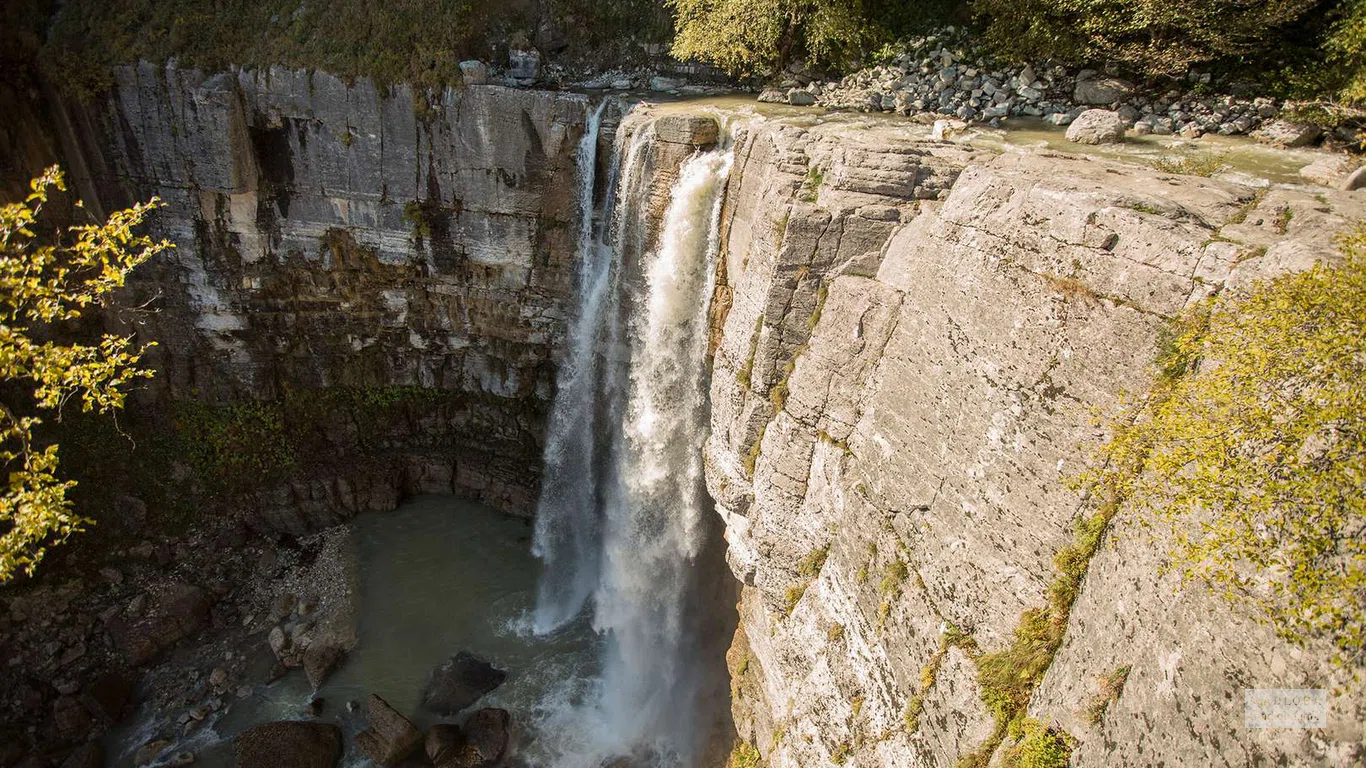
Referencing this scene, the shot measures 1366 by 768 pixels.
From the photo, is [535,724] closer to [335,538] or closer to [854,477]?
[335,538]

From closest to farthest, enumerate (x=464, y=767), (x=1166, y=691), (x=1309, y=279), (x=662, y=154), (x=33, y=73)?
(x=1309, y=279)
(x=1166, y=691)
(x=662, y=154)
(x=464, y=767)
(x=33, y=73)

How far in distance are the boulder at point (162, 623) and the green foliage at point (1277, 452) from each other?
71.0 ft

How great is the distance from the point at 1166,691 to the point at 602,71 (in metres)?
18.6

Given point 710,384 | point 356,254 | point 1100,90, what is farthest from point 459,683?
point 1100,90

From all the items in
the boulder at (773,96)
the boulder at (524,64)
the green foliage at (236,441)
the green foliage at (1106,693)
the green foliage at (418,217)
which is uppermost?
the boulder at (524,64)

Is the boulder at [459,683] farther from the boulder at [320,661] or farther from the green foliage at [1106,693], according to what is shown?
the green foliage at [1106,693]

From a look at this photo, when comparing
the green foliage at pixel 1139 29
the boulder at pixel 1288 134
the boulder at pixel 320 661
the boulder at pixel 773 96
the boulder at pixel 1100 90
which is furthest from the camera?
the boulder at pixel 320 661

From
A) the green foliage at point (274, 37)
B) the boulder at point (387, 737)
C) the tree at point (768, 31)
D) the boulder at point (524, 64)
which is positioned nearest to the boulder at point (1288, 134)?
the tree at point (768, 31)

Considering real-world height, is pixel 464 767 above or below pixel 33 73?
below

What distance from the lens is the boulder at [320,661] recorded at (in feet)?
54.4

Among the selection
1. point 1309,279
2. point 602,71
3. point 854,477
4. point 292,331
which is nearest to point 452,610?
point 292,331

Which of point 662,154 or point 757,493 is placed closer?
point 757,493

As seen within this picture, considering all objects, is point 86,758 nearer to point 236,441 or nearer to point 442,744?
point 442,744

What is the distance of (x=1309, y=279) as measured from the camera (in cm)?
530
